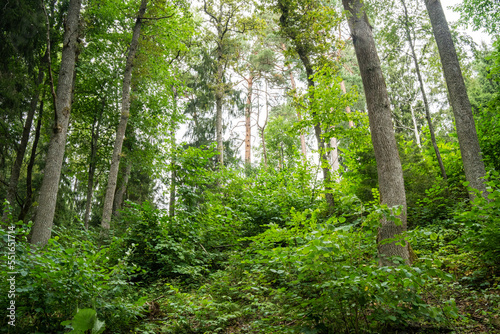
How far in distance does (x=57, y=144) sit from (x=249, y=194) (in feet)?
17.7

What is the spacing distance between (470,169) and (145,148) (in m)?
12.3

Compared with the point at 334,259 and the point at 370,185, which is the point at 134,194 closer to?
the point at 370,185

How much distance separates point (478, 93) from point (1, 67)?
27.5 meters

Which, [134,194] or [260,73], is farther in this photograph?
[260,73]

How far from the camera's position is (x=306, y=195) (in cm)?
934

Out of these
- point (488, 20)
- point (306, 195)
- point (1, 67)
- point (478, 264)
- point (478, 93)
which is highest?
point (478, 93)

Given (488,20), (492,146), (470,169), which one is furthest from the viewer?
(488,20)

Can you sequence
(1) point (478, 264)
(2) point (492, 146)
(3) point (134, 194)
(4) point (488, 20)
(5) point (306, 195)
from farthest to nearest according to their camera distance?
(3) point (134, 194) → (4) point (488, 20) → (5) point (306, 195) → (2) point (492, 146) → (1) point (478, 264)

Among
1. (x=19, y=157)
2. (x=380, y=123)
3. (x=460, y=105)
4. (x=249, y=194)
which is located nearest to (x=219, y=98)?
(x=249, y=194)

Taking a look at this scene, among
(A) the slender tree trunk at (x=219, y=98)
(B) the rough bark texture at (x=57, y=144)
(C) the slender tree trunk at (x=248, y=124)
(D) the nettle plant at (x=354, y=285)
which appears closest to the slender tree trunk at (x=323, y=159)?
(D) the nettle plant at (x=354, y=285)

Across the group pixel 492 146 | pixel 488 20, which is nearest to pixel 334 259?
pixel 492 146

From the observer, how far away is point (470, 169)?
5.50 metres

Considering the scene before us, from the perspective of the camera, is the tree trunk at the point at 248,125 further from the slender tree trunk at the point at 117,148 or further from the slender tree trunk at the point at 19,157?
the slender tree trunk at the point at 19,157

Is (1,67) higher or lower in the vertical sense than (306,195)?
higher
